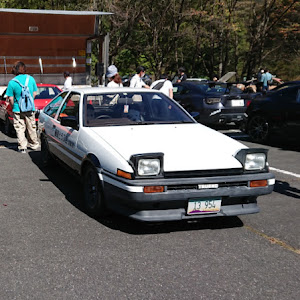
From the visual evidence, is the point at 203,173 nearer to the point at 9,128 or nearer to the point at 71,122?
the point at 71,122

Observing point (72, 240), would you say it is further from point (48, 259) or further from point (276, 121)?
point (276, 121)

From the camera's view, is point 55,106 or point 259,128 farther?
point 259,128

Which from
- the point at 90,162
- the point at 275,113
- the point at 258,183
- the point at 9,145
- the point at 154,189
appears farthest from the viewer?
the point at 275,113

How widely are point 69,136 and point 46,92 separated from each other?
694 cm

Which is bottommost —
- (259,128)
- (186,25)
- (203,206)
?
(259,128)

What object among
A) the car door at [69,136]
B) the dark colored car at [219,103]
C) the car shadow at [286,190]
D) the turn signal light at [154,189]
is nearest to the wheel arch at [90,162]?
the car door at [69,136]

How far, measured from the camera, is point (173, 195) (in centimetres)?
444

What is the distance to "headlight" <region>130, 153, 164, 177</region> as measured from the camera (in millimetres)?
4445

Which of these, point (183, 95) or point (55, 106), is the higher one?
point (55, 106)

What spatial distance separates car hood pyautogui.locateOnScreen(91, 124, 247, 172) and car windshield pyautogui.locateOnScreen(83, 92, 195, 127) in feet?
0.78

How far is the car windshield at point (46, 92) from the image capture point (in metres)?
12.6

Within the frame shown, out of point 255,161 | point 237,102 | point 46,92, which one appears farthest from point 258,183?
point 46,92

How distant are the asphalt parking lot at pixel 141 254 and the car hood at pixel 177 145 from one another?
2.34 ft

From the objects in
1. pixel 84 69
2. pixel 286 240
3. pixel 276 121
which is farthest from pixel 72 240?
pixel 84 69
